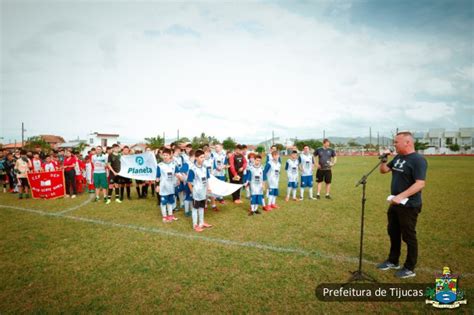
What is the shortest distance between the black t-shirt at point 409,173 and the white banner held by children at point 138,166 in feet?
29.6

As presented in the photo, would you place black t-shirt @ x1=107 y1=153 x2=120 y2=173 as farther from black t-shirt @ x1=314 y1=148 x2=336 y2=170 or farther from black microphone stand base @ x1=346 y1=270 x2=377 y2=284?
black microphone stand base @ x1=346 y1=270 x2=377 y2=284

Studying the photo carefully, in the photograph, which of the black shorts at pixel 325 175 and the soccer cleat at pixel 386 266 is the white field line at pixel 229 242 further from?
the black shorts at pixel 325 175

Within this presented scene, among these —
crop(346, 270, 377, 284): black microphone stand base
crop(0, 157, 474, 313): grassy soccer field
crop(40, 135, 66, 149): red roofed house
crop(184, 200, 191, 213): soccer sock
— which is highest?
crop(40, 135, 66, 149): red roofed house

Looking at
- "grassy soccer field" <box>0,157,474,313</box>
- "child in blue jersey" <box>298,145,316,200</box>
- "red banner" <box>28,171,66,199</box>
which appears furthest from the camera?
"red banner" <box>28,171,66,199</box>

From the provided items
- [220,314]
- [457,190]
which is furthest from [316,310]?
[457,190]

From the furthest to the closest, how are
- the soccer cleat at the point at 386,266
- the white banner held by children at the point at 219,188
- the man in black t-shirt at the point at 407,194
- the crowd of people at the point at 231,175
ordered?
1. the white banner held by children at the point at 219,188
2. the soccer cleat at the point at 386,266
3. the crowd of people at the point at 231,175
4. the man in black t-shirt at the point at 407,194

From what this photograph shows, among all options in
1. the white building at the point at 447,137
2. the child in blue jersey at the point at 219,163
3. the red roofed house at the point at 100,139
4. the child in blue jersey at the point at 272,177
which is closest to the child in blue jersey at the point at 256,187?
the child in blue jersey at the point at 272,177

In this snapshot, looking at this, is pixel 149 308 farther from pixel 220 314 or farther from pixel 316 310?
pixel 316 310

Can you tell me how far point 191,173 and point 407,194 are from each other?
16.6 feet

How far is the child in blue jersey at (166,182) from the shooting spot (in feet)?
25.6

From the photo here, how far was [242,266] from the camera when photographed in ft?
15.6

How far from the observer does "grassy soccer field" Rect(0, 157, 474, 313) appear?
3.73 m

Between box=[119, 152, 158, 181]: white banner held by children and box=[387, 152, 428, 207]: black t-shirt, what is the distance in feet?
29.6

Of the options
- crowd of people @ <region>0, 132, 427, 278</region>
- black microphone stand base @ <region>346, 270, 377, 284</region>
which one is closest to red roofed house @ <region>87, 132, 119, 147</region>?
crowd of people @ <region>0, 132, 427, 278</region>
